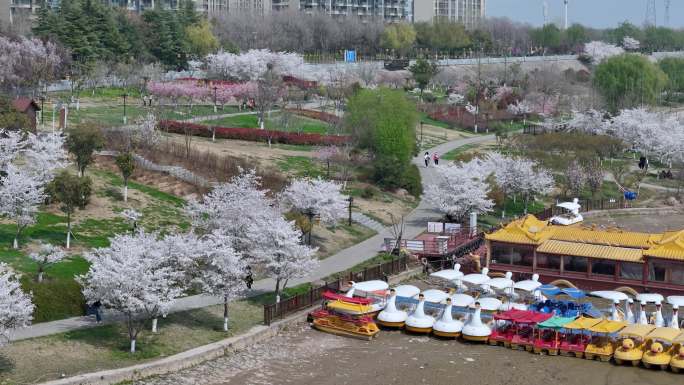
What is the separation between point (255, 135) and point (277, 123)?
727cm

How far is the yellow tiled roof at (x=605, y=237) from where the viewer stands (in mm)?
48625

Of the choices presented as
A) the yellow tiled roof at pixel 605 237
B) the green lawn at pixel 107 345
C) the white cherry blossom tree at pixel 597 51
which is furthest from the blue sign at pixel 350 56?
the green lawn at pixel 107 345

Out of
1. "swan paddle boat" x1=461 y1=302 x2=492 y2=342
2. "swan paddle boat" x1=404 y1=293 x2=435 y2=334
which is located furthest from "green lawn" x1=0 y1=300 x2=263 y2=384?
"swan paddle boat" x1=461 y1=302 x2=492 y2=342

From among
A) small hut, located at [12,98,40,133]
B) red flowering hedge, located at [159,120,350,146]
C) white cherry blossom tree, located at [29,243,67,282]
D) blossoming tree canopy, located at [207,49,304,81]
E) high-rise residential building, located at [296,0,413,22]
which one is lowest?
white cherry blossom tree, located at [29,243,67,282]

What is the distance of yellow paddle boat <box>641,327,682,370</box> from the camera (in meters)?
36.4

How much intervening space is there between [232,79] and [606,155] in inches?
1554

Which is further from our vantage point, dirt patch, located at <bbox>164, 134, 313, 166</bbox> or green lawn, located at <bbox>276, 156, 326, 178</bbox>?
dirt patch, located at <bbox>164, 134, 313, 166</bbox>

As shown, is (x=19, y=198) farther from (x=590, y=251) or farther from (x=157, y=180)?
(x=590, y=251)

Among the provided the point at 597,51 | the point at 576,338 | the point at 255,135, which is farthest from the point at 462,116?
the point at 597,51

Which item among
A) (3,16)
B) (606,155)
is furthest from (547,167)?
(3,16)

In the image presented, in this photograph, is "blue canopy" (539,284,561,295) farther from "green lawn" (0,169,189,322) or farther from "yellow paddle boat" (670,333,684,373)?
"green lawn" (0,169,189,322)

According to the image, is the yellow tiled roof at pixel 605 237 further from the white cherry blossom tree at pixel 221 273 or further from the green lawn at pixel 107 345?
the white cherry blossom tree at pixel 221 273

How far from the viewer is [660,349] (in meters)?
36.7

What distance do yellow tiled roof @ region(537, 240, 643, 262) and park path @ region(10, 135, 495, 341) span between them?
860cm
